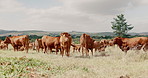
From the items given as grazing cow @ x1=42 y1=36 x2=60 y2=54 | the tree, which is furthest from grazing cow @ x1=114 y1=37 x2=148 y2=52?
the tree

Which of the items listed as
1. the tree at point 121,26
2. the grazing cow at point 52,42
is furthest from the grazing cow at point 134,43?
the tree at point 121,26

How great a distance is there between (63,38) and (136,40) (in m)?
8.58

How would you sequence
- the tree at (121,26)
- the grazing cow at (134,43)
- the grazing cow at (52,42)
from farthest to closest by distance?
the tree at (121,26) → the grazing cow at (134,43) → the grazing cow at (52,42)

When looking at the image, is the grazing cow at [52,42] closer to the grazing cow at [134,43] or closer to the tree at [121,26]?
the grazing cow at [134,43]

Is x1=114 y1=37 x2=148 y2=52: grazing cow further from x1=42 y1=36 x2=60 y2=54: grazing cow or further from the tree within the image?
the tree

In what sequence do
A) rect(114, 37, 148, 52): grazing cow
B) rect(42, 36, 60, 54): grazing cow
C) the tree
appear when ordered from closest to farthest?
rect(42, 36, 60, 54): grazing cow, rect(114, 37, 148, 52): grazing cow, the tree

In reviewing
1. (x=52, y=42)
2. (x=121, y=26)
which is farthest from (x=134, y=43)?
(x=121, y=26)

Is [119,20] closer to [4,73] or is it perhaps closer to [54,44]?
[54,44]

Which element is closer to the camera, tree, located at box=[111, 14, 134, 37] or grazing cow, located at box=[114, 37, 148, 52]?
grazing cow, located at box=[114, 37, 148, 52]

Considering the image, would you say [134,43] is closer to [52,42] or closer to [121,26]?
[52,42]

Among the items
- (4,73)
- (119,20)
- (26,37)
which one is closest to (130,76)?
(4,73)

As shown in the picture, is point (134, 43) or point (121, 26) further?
point (121, 26)

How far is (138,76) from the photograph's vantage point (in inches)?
325

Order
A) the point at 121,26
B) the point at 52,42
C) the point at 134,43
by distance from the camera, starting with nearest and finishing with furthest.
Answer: the point at 52,42 < the point at 134,43 < the point at 121,26
